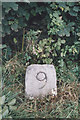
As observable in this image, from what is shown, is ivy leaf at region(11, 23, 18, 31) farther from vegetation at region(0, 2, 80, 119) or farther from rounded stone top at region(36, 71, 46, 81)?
rounded stone top at region(36, 71, 46, 81)

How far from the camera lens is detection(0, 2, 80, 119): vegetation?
9.75 feet

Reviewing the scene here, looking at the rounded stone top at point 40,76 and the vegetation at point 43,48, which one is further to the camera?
the rounded stone top at point 40,76

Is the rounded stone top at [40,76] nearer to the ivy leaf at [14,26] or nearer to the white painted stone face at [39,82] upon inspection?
the white painted stone face at [39,82]

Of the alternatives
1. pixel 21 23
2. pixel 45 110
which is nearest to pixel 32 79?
pixel 45 110

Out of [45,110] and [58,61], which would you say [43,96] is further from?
[58,61]

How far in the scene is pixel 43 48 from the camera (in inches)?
139

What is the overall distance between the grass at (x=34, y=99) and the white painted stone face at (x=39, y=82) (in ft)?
0.29

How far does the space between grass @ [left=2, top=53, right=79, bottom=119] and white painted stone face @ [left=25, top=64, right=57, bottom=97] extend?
87 millimetres

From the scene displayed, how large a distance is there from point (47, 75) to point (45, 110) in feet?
1.78

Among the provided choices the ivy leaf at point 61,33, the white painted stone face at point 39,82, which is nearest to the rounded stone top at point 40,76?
the white painted stone face at point 39,82

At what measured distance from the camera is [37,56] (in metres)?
3.55

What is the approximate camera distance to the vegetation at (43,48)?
9.75 feet

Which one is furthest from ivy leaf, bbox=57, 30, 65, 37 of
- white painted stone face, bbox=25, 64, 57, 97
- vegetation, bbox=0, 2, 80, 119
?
white painted stone face, bbox=25, 64, 57, 97

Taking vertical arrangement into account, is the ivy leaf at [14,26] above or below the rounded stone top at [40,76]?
above
